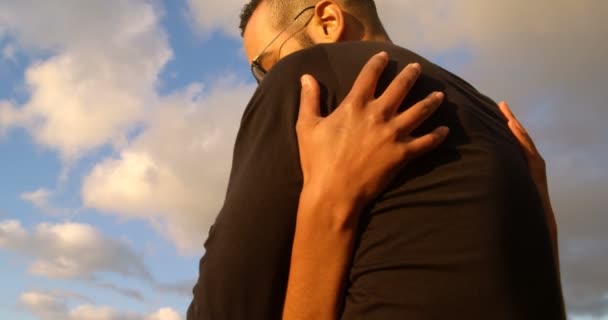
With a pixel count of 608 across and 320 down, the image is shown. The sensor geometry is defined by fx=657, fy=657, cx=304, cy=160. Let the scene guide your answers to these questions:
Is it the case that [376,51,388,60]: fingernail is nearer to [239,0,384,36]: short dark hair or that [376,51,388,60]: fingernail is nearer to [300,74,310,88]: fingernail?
[300,74,310,88]: fingernail

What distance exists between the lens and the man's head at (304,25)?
3709 mm

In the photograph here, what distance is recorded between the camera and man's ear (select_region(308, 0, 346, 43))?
3.68m

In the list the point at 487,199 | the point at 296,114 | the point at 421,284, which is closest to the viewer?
the point at 421,284

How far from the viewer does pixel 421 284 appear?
2217 mm

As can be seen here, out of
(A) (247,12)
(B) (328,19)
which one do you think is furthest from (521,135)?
(A) (247,12)

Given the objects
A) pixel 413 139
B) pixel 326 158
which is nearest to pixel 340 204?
pixel 326 158

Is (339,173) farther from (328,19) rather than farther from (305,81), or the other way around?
(328,19)

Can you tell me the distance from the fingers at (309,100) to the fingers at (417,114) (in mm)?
305

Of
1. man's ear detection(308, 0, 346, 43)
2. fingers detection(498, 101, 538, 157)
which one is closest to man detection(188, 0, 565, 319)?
fingers detection(498, 101, 538, 157)

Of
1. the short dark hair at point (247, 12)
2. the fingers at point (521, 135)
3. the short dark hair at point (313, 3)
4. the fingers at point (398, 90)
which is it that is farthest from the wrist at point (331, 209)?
the short dark hair at point (247, 12)

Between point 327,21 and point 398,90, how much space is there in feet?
4.51

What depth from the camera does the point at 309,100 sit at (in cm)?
252

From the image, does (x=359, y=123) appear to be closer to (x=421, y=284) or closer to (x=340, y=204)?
(x=340, y=204)

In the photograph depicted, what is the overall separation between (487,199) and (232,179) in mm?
978
